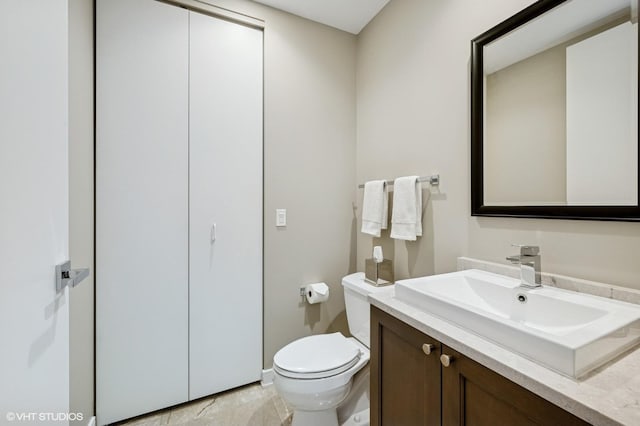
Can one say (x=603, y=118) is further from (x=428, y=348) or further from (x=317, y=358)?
(x=317, y=358)

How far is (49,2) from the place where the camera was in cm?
69

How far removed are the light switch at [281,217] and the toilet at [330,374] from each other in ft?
1.96

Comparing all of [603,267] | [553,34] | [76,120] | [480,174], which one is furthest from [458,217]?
[76,120]

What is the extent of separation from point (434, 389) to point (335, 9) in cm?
213

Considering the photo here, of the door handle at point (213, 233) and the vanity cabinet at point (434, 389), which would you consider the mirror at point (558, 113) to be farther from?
the door handle at point (213, 233)

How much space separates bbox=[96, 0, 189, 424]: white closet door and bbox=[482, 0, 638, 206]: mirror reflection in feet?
5.26

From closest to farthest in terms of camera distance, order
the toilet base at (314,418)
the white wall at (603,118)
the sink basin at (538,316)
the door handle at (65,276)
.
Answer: the sink basin at (538,316)
the door handle at (65,276)
the white wall at (603,118)
the toilet base at (314,418)

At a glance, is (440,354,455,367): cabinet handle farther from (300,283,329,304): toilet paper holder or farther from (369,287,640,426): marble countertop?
(300,283,329,304): toilet paper holder

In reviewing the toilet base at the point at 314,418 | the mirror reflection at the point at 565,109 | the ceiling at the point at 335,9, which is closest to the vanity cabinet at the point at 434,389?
the toilet base at the point at 314,418

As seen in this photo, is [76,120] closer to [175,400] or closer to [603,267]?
[175,400]

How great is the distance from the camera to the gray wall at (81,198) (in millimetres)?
1166

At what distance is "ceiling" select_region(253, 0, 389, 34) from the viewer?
5.86 feet

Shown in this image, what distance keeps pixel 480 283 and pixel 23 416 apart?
4.46 feet

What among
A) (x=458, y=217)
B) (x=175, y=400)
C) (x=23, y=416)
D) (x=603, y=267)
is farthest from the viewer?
(x=175, y=400)
